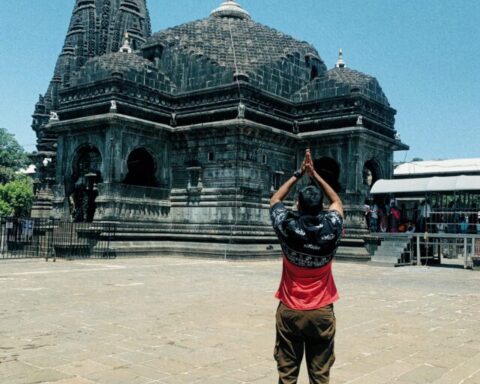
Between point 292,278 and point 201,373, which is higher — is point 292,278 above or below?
above

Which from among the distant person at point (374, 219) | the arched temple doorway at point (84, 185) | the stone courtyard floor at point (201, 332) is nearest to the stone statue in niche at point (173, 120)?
the arched temple doorway at point (84, 185)

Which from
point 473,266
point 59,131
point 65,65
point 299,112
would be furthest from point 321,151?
point 65,65

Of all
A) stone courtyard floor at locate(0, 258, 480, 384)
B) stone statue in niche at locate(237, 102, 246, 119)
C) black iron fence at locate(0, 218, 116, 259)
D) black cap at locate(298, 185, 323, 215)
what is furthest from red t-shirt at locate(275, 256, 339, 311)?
stone statue in niche at locate(237, 102, 246, 119)

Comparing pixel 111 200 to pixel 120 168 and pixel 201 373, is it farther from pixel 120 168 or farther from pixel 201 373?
pixel 201 373

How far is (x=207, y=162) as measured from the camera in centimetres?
2514

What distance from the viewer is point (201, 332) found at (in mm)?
7609

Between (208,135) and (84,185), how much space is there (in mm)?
6697

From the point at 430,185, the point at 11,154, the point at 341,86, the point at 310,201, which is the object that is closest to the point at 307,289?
the point at 310,201

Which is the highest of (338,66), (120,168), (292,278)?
(338,66)

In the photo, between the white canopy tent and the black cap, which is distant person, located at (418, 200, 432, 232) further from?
the black cap

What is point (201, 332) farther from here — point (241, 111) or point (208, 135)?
point (208, 135)

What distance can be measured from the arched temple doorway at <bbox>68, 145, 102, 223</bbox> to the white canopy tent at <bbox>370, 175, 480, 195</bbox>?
13591 mm

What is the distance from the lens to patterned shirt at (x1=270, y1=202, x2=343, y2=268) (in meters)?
4.10

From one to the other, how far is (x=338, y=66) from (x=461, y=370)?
25.1 meters
